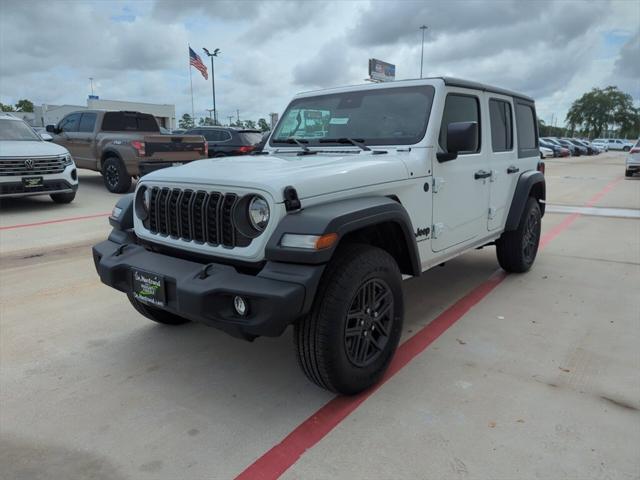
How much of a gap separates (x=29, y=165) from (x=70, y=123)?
4.46 meters

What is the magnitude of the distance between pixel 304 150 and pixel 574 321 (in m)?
2.58

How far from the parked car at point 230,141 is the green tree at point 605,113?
89.6 meters

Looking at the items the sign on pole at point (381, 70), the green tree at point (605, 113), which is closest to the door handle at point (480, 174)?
the sign on pole at point (381, 70)

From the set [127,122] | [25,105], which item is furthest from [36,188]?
[25,105]

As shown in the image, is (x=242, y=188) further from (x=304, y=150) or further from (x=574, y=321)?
(x=574, y=321)

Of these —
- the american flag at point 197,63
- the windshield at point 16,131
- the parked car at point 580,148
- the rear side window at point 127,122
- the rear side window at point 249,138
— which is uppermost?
the american flag at point 197,63

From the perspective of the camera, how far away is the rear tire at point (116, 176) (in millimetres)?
11086

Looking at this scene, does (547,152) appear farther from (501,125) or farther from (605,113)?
(605,113)

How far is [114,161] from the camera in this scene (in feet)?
36.8

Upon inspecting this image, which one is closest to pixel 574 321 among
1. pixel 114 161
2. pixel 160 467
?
pixel 160 467

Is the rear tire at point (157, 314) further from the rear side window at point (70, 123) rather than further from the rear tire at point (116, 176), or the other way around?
the rear side window at point (70, 123)

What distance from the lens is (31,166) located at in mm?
8664

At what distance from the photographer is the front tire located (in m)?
2.53

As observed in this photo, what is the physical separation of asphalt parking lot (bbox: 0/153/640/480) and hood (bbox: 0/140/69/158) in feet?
15.0
